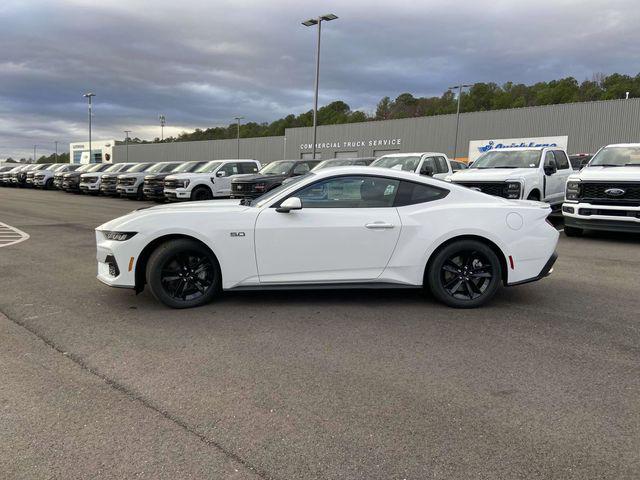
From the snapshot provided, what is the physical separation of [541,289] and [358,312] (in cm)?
257

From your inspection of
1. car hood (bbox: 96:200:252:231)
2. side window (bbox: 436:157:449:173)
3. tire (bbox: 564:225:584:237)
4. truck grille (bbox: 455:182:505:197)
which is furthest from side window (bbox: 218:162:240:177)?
car hood (bbox: 96:200:252:231)

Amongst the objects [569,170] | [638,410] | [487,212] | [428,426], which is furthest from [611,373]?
[569,170]

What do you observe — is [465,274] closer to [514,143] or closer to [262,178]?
[262,178]

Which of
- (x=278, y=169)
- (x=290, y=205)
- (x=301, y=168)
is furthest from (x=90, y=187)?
(x=290, y=205)

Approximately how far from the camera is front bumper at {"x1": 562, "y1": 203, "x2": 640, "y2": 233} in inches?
379

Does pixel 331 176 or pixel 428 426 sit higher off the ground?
pixel 331 176

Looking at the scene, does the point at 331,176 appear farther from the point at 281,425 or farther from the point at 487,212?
the point at 281,425

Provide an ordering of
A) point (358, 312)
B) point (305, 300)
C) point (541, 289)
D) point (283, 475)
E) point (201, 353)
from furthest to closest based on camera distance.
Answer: point (541, 289), point (305, 300), point (358, 312), point (201, 353), point (283, 475)

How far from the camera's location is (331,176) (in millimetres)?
5434

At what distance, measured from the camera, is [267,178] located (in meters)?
16.8

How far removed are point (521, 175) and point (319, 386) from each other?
9066 millimetres

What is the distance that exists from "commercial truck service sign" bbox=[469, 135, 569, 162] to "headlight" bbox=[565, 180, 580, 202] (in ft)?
103

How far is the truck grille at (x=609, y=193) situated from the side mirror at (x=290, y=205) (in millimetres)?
7527

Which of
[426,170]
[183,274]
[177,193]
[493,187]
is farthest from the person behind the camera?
[177,193]
